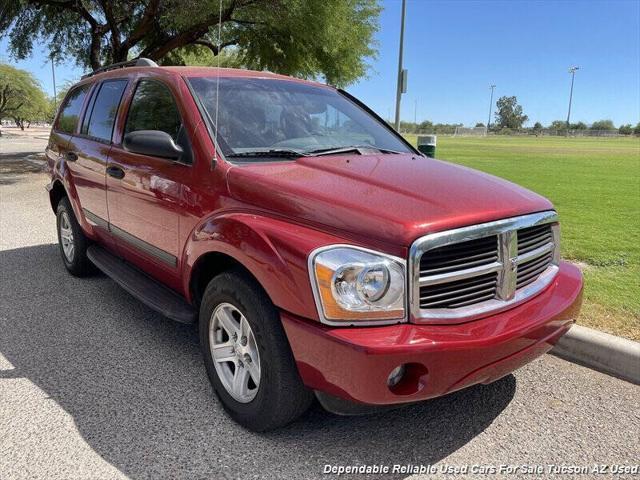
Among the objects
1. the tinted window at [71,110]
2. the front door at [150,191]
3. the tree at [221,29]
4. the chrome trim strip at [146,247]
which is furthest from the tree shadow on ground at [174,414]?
the tree at [221,29]

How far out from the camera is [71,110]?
17.6 feet

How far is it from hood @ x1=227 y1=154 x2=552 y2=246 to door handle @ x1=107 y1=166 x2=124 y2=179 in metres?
1.42

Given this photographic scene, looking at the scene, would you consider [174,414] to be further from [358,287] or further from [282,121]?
[282,121]

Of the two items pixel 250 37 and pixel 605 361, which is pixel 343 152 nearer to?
pixel 605 361

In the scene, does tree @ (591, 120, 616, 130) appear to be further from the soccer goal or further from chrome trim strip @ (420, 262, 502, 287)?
chrome trim strip @ (420, 262, 502, 287)

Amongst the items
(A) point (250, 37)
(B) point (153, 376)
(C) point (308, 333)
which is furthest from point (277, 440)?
(A) point (250, 37)

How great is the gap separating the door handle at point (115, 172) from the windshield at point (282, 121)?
943 millimetres

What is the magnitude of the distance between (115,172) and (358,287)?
2552 mm

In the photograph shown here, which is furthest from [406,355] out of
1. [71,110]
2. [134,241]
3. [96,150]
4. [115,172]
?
[71,110]

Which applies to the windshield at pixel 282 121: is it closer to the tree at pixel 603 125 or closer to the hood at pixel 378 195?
the hood at pixel 378 195

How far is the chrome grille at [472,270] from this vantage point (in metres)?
2.27

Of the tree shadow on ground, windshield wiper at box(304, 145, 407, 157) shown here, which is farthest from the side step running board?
windshield wiper at box(304, 145, 407, 157)

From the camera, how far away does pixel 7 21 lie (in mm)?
15508

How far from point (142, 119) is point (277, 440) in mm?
2459
